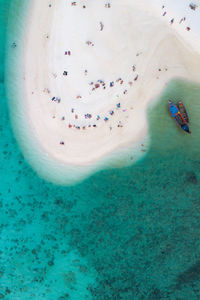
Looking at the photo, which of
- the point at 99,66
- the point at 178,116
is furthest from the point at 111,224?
the point at 99,66

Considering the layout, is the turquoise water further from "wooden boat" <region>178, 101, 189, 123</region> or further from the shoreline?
the shoreline

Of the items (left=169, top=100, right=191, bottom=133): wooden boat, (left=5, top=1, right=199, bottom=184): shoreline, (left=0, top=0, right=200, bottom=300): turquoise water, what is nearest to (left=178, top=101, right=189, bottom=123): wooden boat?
(left=169, top=100, right=191, bottom=133): wooden boat

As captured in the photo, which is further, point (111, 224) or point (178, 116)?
point (111, 224)

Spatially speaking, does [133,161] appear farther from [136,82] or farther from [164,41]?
[164,41]

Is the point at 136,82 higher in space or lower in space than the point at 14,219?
higher

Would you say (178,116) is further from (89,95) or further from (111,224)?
(111,224)

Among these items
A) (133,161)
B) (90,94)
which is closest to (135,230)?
(133,161)
